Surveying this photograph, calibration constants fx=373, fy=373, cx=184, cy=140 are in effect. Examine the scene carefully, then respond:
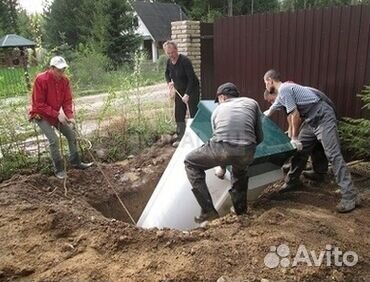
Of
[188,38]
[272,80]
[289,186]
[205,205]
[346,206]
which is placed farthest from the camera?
[188,38]

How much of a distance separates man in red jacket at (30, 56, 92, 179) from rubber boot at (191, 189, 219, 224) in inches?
86.8

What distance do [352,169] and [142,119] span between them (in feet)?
12.2

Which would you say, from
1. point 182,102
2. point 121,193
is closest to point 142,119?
point 182,102

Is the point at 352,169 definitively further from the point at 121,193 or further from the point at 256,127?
the point at 121,193

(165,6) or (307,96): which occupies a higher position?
(165,6)

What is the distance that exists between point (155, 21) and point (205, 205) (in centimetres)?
3069

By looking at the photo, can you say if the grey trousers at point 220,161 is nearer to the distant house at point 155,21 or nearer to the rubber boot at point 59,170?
the rubber boot at point 59,170

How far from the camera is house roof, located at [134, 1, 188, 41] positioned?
31516mm

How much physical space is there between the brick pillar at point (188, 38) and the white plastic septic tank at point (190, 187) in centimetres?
322

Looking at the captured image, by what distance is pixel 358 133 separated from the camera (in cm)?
483

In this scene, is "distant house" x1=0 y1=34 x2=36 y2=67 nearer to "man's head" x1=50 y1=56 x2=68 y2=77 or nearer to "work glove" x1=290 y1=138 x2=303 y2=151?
"man's head" x1=50 y1=56 x2=68 y2=77

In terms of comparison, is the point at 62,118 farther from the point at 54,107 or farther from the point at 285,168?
the point at 285,168

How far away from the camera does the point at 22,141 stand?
18.0 ft
